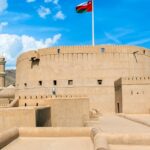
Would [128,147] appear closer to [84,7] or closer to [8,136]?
[8,136]

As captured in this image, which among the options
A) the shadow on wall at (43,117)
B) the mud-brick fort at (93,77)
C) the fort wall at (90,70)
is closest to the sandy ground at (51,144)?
the shadow on wall at (43,117)

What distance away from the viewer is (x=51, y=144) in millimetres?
8148

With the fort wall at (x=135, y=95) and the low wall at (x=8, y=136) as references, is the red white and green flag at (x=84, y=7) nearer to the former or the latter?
the fort wall at (x=135, y=95)

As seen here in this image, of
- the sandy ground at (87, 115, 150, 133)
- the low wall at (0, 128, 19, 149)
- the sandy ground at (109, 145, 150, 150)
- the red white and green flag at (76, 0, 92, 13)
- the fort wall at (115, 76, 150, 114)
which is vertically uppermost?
the red white and green flag at (76, 0, 92, 13)

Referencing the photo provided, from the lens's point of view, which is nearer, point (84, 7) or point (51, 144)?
point (51, 144)

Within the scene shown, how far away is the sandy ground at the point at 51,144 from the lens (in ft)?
25.3

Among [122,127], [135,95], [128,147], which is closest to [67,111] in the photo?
[135,95]

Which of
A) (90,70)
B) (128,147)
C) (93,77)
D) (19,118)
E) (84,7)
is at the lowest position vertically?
(128,147)

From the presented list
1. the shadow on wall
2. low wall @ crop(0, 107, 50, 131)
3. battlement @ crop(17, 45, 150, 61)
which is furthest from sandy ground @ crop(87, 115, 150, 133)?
battlement @ crop(17, 45, 150, 61)

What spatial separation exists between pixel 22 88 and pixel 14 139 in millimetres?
22946

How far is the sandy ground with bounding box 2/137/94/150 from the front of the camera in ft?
25.3

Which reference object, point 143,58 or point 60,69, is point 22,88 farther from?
point 143,58

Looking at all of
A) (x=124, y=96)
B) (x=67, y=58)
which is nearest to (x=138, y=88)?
(x=124, y=96)

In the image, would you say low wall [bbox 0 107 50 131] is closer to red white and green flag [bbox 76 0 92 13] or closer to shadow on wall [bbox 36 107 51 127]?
shadow on wall [bbox 36 107 51 127]
